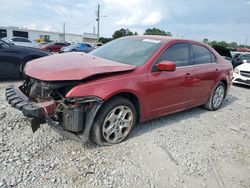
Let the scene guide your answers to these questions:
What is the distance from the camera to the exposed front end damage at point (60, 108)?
308 centimetres

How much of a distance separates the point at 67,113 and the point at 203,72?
3.03 meters

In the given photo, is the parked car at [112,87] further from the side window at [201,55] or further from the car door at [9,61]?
the car door at [9,61]

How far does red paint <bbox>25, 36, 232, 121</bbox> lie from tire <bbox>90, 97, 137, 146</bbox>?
16 cm

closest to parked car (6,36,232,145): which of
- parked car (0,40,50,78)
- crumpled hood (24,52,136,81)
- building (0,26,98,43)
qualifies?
crumpled hood (24,52,136,81)

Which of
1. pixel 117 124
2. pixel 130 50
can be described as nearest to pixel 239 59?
Answer: pixel 130 50

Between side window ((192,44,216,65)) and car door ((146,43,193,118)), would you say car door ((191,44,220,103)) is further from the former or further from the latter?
car door ((146,43,193,118))

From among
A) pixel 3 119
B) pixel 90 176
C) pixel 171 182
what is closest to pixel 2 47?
pixel 3 119

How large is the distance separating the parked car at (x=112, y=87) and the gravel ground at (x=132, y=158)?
0.30m

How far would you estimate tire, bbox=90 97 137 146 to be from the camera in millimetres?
3330

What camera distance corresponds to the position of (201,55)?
203 inches

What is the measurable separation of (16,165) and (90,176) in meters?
0.88

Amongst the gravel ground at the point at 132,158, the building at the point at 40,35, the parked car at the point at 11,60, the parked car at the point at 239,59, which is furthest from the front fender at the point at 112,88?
the building at the point at 40,35

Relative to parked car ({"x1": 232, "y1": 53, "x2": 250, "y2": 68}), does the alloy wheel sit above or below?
below

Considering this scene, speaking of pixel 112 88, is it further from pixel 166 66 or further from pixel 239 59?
pixel 239 59
